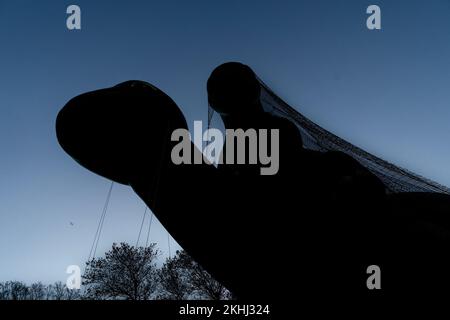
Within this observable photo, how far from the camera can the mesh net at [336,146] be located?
5.11m

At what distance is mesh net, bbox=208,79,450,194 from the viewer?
5109 millimetres

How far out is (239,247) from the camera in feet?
13.2

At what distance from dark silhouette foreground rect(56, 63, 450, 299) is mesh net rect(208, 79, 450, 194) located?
864 mm

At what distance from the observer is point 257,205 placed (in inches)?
165

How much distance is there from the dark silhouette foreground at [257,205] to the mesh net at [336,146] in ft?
2.84

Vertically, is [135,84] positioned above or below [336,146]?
above

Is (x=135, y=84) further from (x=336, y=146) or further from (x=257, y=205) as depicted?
(x=336, y=146)

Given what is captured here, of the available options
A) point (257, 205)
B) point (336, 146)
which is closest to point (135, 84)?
point (257, 205)

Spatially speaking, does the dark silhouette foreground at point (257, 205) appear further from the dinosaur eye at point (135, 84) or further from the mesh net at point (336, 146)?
the mesh net at point (336, 146)

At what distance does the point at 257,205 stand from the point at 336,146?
7.79 feet

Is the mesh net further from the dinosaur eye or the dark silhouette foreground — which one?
the dinosaur eye

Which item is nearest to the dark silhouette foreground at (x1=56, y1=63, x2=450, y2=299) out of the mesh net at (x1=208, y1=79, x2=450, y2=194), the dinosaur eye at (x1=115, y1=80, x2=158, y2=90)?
the dinosaur eye at (x1=115, y1=80, x2=158, y2=90)

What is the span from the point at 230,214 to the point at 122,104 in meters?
2.13
